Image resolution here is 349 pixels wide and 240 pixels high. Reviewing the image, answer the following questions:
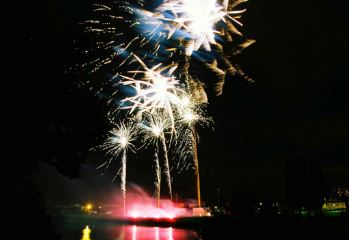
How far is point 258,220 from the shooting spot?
62.2 ft

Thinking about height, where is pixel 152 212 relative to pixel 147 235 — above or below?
above

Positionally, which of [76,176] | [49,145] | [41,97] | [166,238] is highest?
[41,97]

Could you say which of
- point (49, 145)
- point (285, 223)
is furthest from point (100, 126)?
point (285, 223)

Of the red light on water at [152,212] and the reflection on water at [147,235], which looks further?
the red light on water at [152,212]

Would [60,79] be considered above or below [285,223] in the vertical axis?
above

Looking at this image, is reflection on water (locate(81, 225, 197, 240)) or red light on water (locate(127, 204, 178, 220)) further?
red light on water (locate(127, 204, 178, 220))

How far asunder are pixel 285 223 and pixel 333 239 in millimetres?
3640

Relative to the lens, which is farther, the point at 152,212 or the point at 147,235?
the point at 152,212

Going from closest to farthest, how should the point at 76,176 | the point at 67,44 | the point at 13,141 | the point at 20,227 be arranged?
1. the point at 20,227
2. the point at 13,141
3. the point at 67,44
4. the point at 76,176

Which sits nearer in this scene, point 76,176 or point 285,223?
point 76,176

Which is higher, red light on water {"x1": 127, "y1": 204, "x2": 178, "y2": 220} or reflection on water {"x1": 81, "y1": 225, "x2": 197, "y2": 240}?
red light on water {"x1": 127, "y1": 204, "x2": 178, "y2": 220}

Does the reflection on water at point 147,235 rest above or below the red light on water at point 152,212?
below

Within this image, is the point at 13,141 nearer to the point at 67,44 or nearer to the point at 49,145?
the point at 49,145

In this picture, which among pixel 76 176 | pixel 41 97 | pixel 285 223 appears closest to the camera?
pixel 41 97
